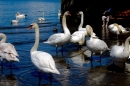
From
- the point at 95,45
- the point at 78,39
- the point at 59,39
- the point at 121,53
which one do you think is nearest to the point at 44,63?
the point at 121,53

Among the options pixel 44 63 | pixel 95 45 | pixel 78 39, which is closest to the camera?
pixel 44 63

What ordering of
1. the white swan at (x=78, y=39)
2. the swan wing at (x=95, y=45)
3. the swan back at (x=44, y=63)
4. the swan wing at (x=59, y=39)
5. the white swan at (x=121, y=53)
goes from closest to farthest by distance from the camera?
the swan back at (x=44, y=63)
the white swan at (x=121, y=53)
the swan wing at (x=95, y=45)
the swan wing at (x=59, y=39)
the white swan at (x=78, y=39)

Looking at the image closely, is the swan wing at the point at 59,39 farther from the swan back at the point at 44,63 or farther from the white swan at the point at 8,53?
the swan back at the point at 44,63

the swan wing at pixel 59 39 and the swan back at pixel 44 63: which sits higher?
the swan wing at pixel 59 39

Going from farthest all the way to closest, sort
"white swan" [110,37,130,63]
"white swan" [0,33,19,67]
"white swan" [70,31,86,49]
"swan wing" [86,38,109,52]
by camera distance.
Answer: "white swan" [70,31,86,49]
"swan wing" [86,38,109,52]
"white swan" [0,33,19,67]
"white swan" [110,37,130,63]

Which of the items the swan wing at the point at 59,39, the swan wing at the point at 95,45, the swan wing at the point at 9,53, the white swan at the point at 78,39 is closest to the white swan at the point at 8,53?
the swan wing at the point at 9,53

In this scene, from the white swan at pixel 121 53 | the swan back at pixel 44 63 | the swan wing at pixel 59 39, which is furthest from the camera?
the swan wing at pixel 59 39

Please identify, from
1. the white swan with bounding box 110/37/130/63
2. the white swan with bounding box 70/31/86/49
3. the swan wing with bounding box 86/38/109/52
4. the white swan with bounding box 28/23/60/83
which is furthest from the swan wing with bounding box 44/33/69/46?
the white swan with bounding box 28/23/60/83

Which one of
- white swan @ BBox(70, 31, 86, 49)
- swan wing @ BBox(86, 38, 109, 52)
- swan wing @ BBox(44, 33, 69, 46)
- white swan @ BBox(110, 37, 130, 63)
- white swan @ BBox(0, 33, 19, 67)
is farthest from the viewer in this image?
white swan @ BBox(70, 31, 86, 49)

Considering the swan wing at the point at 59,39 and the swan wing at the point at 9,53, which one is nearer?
the swan wing at the point at 9,53

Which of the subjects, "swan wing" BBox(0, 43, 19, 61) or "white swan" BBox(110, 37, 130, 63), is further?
"swan wing" BBox(0, 43, 19, 61)

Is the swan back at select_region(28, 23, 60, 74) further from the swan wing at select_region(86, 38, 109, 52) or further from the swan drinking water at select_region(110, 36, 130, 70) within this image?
the swan wing at select_region(86, 38, 109, 52)

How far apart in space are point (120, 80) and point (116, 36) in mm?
11473

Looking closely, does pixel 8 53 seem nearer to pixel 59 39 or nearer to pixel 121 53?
pixel 59 39
